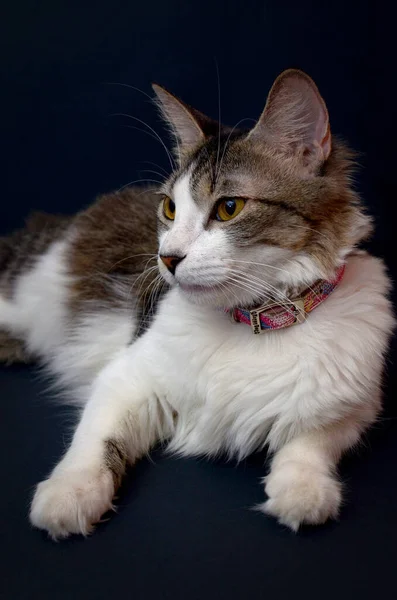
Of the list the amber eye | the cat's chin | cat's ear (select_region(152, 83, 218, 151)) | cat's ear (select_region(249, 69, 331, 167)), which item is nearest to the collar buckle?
the cat's chin

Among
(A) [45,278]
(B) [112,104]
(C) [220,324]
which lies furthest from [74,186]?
(C) [220,324]

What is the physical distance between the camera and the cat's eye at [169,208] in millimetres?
1838

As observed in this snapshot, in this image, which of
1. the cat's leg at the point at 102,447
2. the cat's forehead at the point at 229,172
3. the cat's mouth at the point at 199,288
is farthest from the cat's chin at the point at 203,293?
the cat's leg at the point at 102,447

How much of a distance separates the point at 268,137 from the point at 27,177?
1.74m

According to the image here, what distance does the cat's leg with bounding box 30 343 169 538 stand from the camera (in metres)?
1.56

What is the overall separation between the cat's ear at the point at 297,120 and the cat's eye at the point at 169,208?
28cm

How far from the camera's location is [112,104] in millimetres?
3008

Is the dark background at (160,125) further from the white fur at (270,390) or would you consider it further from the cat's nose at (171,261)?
the cat's nose at (171,261)

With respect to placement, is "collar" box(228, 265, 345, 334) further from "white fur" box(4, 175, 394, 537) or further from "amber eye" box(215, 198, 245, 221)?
"amber eye" box(215, 198, 245, 221)

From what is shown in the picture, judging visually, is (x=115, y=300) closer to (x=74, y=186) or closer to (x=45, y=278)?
(x=45, y=278)

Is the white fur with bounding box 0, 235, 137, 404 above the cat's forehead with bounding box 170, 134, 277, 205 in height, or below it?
below

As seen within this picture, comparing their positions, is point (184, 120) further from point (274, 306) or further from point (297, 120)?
point (274, 306)

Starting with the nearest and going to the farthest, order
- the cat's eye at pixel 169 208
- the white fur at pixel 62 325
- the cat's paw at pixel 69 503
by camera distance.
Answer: the cat's paw at pixel 69 503, the cat's eye at pixel 169 208, the white fur at pixel 62 325

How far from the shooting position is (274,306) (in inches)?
68.2
